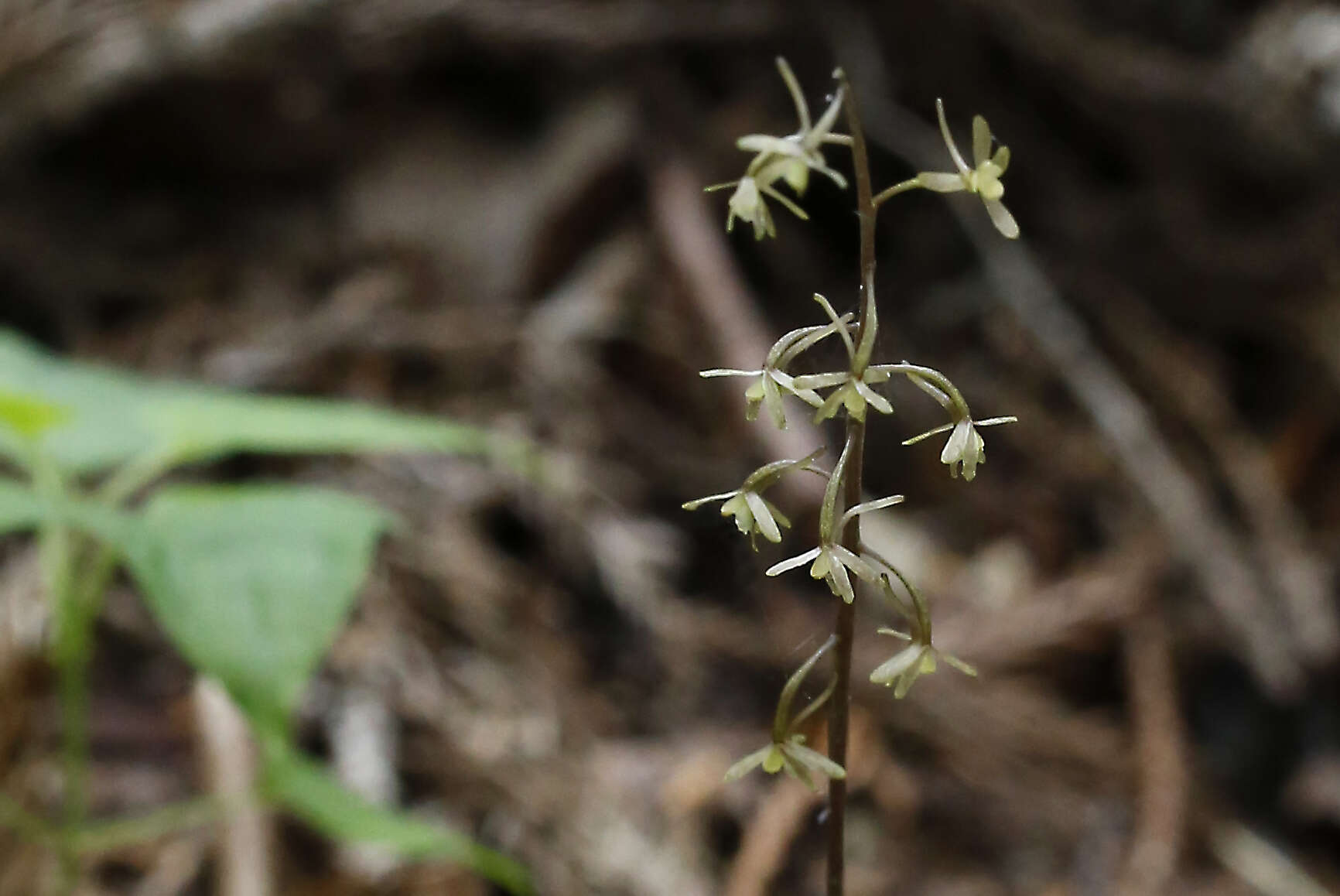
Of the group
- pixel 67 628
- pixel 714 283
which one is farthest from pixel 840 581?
pixel 714 283

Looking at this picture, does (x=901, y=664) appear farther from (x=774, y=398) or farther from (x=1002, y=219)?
(x=1002, y=219)

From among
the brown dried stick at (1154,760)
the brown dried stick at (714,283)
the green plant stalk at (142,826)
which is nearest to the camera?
the green plant stalk at (142,826)

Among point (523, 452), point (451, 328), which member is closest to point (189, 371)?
point (451, 328)

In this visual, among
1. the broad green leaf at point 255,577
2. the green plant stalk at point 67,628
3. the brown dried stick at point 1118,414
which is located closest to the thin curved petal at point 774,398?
the broad green leaf at point 255,577

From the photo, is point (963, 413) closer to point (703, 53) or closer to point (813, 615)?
point (813, 615)

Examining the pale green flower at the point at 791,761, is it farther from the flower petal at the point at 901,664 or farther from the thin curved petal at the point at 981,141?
the thin curved petal at the point at 981,141

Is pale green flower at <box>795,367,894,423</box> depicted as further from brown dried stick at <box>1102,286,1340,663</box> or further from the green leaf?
brown dried stick at <box>1102,286,1340,663</box>

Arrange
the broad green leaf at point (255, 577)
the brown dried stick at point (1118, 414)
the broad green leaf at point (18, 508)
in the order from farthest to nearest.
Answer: the brown dried stick at point (1118, 414)
the broad green leaf at point (18, 508)
the broad green leaf at point (255, 577)
